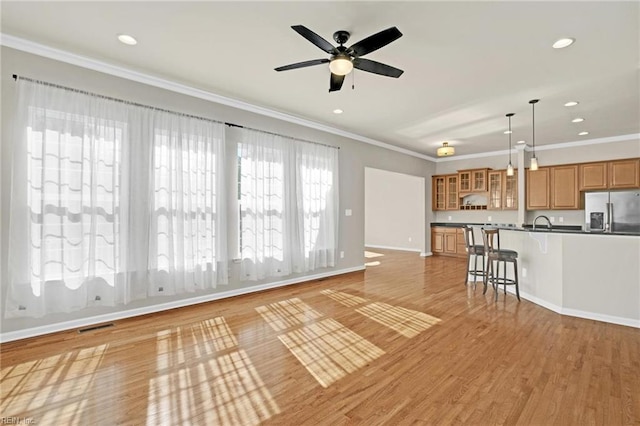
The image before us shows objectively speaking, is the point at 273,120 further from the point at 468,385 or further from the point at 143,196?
the point at 468,385

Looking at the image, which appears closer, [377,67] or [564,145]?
[377,67]

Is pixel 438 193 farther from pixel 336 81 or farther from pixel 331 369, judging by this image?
pixel 331 369

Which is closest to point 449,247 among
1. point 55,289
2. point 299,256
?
point 299,256

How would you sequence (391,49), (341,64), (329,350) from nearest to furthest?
(341,64), (329,350), (391,49)

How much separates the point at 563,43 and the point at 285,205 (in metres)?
4.12

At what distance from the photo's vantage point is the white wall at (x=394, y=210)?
9.75m

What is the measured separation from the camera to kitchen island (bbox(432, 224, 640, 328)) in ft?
12.0

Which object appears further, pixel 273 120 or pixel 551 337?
pixel 273 120

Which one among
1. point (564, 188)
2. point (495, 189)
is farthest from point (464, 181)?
point (564, 188)

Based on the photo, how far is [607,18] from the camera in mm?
2645

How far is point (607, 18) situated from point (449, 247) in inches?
279

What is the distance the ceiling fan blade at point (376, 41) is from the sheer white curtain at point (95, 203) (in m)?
2.63

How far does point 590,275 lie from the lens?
3867mm

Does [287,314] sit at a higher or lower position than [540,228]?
lower
